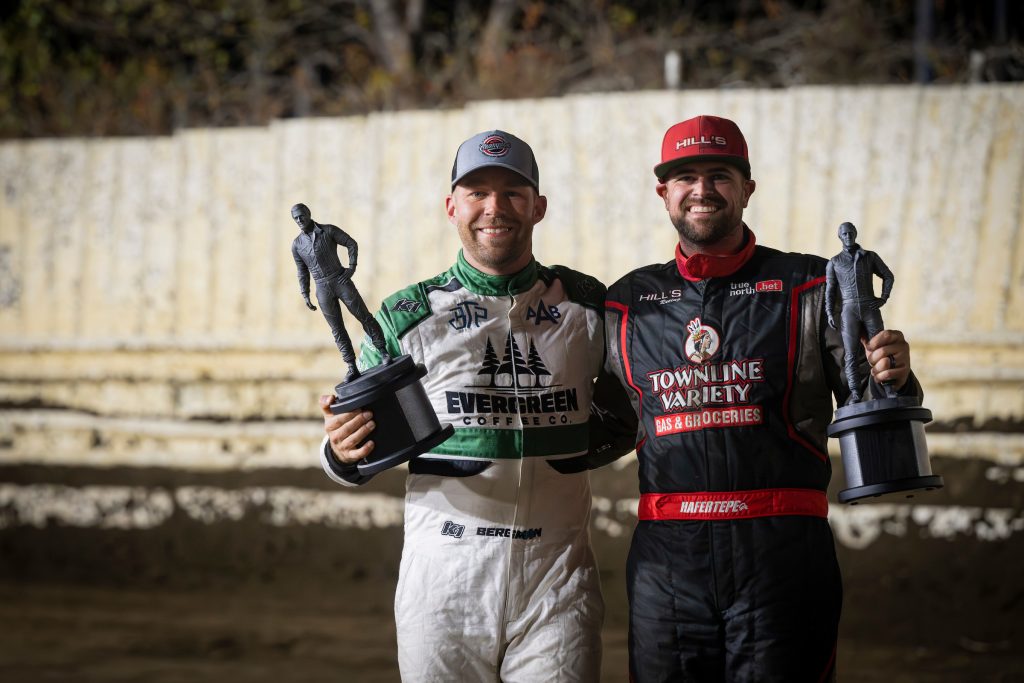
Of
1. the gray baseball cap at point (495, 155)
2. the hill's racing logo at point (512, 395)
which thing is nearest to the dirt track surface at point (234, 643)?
the hill's racing logo at point (512, 395)

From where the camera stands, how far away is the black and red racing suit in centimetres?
292

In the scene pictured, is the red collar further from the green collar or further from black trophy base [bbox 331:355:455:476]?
black trophy base [bbox 331:355:455:476]

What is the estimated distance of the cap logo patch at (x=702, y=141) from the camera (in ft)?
10.2

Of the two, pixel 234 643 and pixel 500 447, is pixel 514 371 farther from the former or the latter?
pixel 234 643

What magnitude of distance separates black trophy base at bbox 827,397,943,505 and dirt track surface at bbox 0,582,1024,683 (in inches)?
112

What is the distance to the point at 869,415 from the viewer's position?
9.23 feet

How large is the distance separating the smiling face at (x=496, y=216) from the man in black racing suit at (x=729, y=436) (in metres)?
0.38

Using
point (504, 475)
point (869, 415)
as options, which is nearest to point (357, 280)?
point (504, 475)

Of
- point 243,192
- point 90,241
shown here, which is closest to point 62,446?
point 90,241

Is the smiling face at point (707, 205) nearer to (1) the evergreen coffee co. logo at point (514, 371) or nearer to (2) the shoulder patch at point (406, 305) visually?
(1) the evergreen coffee co. logo at point (514, 371)

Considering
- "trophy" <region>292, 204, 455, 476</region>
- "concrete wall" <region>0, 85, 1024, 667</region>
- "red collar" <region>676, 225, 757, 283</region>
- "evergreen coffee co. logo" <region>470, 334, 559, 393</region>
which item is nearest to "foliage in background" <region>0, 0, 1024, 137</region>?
"concrete wall" <region>0, 85, 1024, 667</region>

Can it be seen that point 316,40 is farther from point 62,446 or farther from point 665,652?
point 665,652

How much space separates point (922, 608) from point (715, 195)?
369cm

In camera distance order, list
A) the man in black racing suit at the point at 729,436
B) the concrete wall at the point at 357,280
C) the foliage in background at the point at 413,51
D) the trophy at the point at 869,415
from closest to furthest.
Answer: the trophy at the point at 869,415 < the man in black racing suit at the point at 729,436 < the concrete wall at the point at 357,280 < the foliage in background at the point at 413,51
